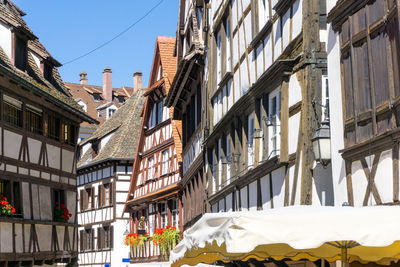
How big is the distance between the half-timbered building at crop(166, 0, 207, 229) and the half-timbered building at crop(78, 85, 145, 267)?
13631 millimetres

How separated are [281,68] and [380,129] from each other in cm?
429

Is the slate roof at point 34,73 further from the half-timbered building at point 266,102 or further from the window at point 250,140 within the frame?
the window at point 250,140

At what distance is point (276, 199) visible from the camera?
14.3 meters

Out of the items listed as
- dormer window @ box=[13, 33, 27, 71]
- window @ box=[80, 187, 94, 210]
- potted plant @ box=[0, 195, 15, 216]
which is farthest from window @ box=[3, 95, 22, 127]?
window @ box=[80, 187, 94, 210]

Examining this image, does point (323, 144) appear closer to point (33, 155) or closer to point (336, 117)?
point (336, 117)

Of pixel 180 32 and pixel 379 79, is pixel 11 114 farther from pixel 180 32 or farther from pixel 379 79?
pixel 379 79

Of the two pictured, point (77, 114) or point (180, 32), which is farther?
point (180, 32)

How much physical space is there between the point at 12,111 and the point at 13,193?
240cm

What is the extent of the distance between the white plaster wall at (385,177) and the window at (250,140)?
7.32 metres

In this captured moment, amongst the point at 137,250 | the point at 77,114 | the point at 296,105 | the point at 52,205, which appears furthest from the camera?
the point at 137,250

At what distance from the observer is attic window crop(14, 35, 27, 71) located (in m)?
24.5

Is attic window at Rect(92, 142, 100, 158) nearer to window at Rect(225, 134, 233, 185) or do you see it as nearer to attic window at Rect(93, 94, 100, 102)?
attic window at Rect(93, 94, 100, 102)

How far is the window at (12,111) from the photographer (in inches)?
867

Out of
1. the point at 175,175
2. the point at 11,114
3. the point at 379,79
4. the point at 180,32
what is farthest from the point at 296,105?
the point at 175,175
